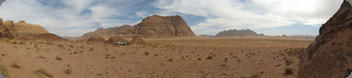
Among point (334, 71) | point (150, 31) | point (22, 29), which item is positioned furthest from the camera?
point (150, 31)

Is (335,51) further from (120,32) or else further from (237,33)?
(237,33)

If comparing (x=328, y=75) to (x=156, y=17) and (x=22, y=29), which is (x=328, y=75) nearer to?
(x=22, y=29)

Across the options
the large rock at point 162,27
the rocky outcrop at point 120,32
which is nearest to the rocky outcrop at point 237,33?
the large rock at point 162,27

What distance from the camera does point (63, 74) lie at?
588 centimetres

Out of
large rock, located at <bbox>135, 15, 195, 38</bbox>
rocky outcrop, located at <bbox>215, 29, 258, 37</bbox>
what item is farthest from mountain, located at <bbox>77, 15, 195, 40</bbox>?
rocky outcrop, located at <bbox>215, 29, 258, 37</bbox>

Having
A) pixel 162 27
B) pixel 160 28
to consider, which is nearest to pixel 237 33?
pixel 162 27

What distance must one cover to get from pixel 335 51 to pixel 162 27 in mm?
115521

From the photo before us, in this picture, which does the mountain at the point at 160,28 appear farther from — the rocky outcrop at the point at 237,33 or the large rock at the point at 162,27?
the rocky outcrop at the point at 237,33

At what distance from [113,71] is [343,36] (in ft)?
23.1

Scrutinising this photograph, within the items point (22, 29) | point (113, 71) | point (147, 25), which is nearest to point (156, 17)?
point (147, 25)

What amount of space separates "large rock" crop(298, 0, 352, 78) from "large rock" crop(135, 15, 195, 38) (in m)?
104

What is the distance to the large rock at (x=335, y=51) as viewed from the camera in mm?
2894

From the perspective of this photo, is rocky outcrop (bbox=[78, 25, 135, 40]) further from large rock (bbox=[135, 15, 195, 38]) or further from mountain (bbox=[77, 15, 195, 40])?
large rock (bbox=[135, 15, 195, 38])

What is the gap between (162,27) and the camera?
11781 cm
